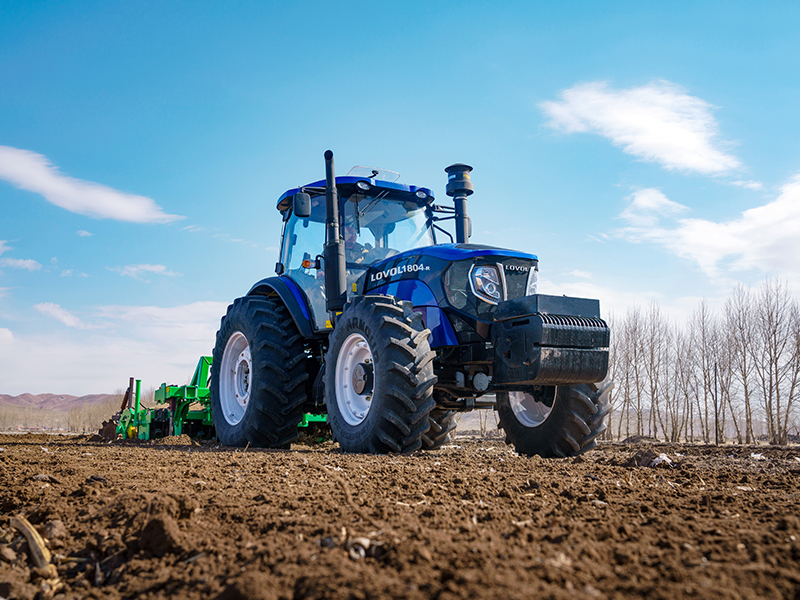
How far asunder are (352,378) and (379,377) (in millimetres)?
766

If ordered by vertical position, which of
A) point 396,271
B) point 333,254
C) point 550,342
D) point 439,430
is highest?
point 333,254

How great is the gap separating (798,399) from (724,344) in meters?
4.32

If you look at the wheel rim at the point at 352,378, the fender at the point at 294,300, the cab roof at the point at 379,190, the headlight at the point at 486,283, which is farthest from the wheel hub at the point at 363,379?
the cab roof at the point at 379,190

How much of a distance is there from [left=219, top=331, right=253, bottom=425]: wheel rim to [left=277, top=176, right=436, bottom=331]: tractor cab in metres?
1.16

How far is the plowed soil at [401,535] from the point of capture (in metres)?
1.87

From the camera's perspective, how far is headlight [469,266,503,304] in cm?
609

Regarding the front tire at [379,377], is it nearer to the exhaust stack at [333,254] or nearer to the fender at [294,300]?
the exhaust stack at [333,254]

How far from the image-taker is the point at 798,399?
24.9m

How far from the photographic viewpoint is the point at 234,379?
8.34 metres

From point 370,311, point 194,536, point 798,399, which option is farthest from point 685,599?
point 798,399

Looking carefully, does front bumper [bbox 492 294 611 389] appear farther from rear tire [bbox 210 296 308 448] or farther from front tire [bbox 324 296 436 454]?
rear tire [bbox 210 296 308 448]

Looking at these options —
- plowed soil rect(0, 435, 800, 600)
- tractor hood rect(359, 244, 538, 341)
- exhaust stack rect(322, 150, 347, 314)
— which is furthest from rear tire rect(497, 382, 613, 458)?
exhaust stack rect(322, 150, 347, 314)

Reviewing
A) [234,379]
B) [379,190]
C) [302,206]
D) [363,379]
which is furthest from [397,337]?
[234,379]

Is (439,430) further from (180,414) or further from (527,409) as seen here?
(180,414)
